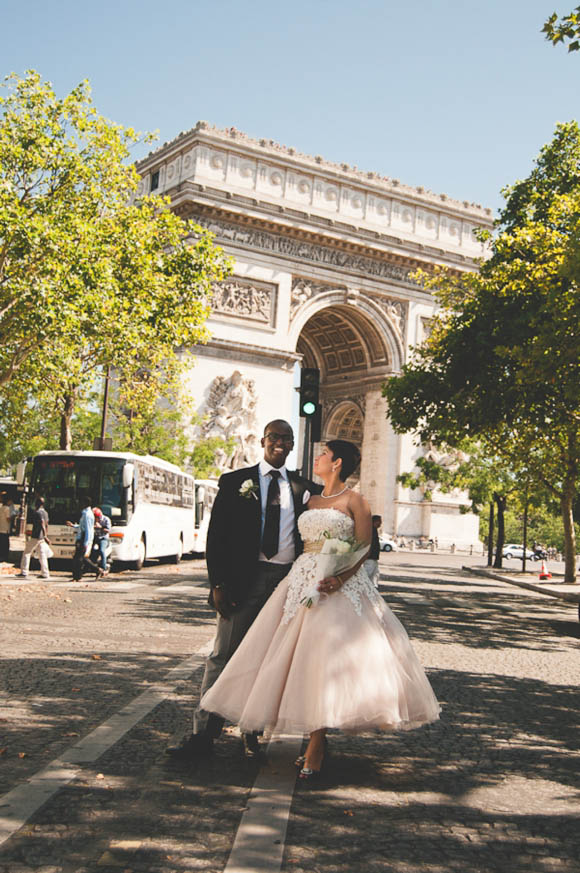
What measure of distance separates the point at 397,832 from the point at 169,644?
633cm

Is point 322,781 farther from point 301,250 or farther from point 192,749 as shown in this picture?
point 301,250

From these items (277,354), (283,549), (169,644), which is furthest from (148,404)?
(283,549)

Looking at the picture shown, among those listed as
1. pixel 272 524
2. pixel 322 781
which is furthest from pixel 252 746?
pixel 272 524

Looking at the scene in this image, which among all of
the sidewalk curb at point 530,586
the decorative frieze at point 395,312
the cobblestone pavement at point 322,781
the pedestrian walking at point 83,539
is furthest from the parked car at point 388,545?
the cobblestone pavement at point 322,781

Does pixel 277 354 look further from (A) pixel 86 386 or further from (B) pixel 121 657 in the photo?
(B) pixel 121 657

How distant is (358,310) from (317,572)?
1883 inches

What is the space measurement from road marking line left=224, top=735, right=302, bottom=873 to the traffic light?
8.80 meters

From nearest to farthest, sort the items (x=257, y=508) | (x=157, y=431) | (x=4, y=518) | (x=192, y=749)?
(x=192, y=749) < (x=257, y=508) < (x=4, y=518) < (x=157, y=431)

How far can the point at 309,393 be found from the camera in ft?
46.2

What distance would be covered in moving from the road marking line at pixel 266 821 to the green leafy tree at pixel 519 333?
12707mm

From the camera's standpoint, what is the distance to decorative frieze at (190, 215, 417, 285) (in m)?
46.5

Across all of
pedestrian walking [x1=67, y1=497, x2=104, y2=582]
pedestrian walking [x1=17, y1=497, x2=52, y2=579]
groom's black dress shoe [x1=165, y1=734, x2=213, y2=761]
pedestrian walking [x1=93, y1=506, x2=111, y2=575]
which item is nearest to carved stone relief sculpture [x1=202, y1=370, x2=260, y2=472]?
pedestrian walking [x1=93, y1=506, x2=111, y2=575]

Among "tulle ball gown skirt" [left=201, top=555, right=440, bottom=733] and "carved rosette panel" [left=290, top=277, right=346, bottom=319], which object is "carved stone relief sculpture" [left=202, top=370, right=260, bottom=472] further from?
"tulle ball gown skirt" [left=201, top=555, right=440, bottom=733]

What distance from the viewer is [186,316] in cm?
2611
